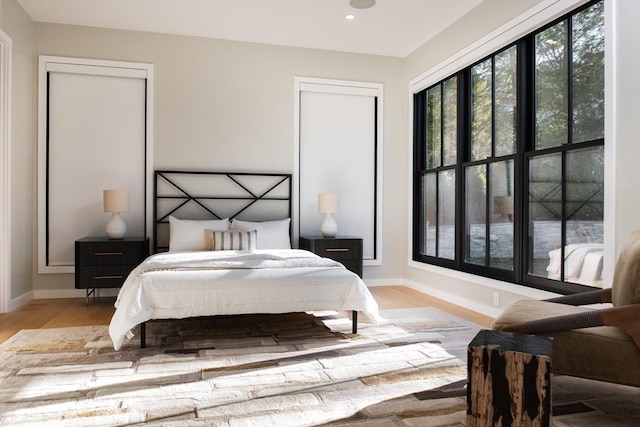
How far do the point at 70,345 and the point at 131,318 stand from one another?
24.5 inches

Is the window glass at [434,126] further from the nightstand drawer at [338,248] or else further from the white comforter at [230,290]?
the white comforter at [230,290]

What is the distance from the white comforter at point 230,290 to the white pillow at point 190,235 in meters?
1.07

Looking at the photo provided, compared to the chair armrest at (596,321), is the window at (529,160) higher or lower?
higher

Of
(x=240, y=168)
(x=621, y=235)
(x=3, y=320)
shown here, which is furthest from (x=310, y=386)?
(x=240, y=168)

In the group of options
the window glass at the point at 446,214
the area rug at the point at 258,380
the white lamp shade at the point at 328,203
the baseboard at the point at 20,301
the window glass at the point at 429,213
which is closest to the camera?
the area rug at the point at 258,380

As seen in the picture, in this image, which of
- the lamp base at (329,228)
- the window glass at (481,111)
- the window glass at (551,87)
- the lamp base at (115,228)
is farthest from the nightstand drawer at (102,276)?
the window glass at (551,87)

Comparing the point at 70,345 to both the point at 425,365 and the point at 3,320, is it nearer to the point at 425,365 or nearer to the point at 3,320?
the point at 3,320

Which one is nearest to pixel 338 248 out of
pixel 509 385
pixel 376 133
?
pixel 376 133

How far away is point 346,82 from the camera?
18.7 feet

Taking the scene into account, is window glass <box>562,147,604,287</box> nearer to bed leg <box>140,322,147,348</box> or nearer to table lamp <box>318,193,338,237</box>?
table lamp <box>318,193,338,237</box>

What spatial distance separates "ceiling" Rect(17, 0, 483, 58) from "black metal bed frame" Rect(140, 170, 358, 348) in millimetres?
1526

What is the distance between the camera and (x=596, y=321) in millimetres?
2039

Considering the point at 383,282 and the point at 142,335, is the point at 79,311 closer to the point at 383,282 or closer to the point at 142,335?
the point at 142,335

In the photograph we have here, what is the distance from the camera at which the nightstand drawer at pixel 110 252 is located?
457 centimetres
